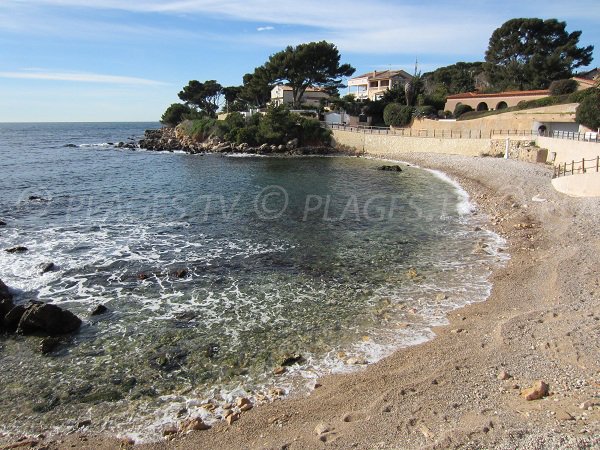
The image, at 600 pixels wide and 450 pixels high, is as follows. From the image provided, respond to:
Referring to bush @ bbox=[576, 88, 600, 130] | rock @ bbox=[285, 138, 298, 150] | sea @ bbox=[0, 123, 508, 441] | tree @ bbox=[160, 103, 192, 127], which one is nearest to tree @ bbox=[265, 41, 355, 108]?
rock @ bbox=[285, 138, 298, 150]

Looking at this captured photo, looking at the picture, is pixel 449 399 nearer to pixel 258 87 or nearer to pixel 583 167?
pixel 583 167

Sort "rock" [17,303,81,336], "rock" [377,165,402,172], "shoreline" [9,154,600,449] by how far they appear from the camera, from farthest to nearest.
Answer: "rock" [377,165,402,172] < "rock" [17,303,81,336] < "shoreline" [9,154,600,449]

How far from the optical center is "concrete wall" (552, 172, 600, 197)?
26484 millimetres

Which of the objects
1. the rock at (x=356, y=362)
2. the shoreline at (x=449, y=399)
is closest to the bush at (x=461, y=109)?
the shoreline at (x=449, y=399)

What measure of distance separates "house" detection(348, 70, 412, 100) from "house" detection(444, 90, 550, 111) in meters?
22.1

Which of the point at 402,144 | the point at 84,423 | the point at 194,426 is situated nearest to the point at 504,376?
the point at 194,426

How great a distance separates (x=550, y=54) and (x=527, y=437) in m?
86.8

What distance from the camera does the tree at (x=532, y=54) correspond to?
75.2m

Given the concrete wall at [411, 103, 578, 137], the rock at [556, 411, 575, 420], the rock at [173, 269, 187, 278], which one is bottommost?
the rock at [173, 269, 187, 278]

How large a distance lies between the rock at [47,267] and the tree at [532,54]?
7843 centimetres

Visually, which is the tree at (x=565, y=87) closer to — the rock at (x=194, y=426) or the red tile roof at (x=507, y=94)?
the red tile roof at (x=507, y=94)

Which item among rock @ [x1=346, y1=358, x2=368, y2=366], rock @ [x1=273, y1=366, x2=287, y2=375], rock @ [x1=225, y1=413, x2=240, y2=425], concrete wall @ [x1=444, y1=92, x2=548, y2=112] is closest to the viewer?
rock @ [x1=225, y1=413, x2=240, y2=425]

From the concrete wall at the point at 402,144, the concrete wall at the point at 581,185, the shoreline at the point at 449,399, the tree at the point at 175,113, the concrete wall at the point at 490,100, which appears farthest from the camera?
the tree at the point at 175,113

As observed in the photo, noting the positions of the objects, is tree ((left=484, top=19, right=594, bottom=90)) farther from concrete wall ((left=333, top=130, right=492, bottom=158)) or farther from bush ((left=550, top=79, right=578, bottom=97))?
concrete wall ((left=333, top=130, right=492, bottom=158))
